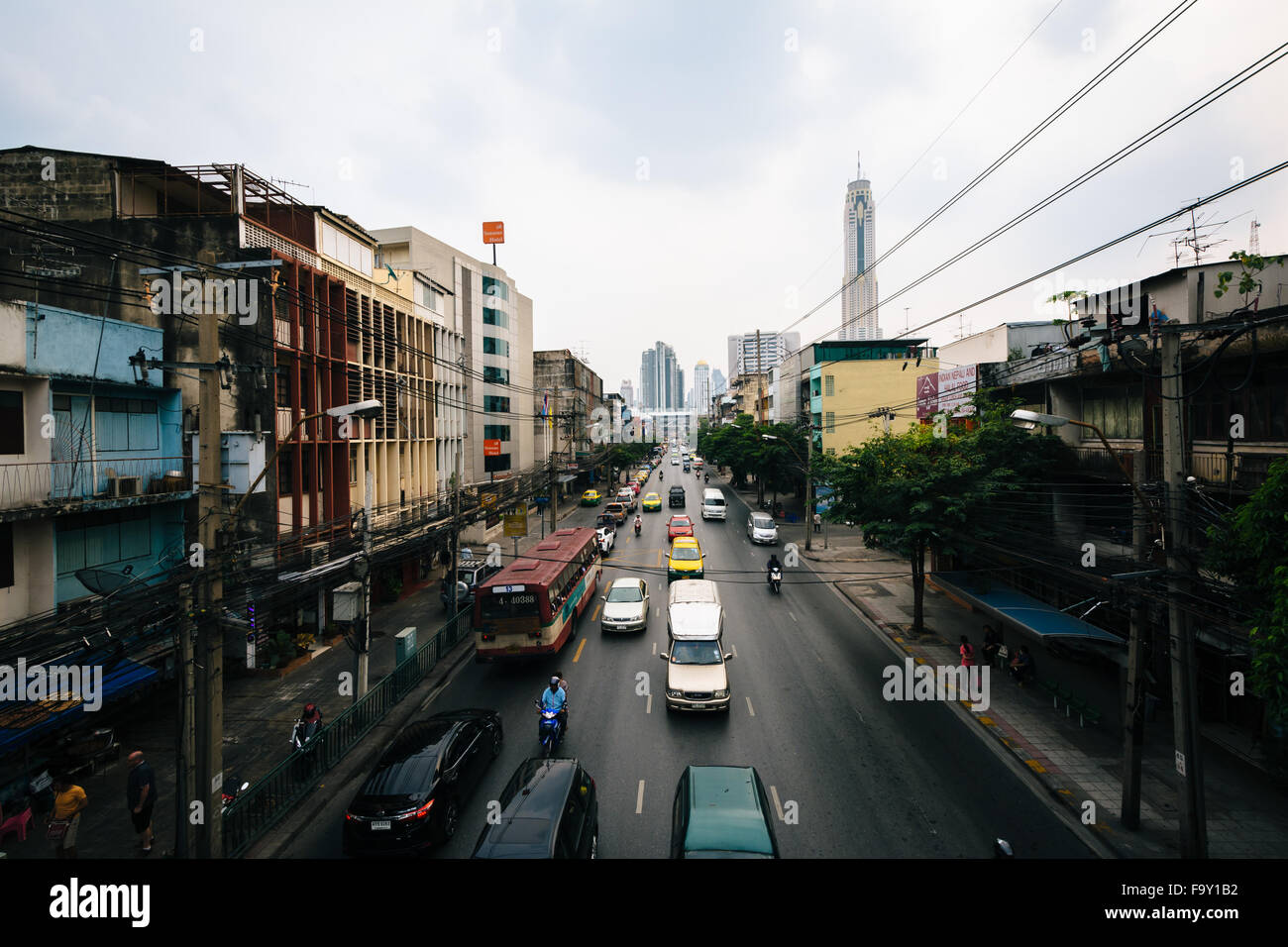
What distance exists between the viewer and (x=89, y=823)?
1200 cm

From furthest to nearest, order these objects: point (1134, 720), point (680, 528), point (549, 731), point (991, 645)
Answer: point (680, 528)
point (991, 645)
point (549, 731)
point (1134, 720)

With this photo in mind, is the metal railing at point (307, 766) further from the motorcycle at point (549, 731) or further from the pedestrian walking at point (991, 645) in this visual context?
the pedestrian walking at point (991, 645)

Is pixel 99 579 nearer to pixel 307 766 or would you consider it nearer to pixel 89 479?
pixel 89 479

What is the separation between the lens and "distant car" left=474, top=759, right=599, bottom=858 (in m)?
8.84

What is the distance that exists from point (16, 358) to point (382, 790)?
487 inches

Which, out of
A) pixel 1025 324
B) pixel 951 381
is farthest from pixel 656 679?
pixel 1025 324

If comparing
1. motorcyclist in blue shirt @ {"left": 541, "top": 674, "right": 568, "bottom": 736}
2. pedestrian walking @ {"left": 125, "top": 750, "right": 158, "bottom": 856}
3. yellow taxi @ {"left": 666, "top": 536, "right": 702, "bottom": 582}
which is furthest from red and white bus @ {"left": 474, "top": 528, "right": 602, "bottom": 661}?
yellow taxi @ {"left": 666, "top": 536, "right": 702, "bottom": 582}

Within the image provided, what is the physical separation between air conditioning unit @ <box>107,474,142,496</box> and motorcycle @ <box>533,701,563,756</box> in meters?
12.0

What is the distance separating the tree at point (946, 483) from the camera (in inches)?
810

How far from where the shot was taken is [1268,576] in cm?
860

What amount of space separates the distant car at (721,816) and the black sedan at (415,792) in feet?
13.8

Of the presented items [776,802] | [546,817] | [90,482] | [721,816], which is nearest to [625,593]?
[776,802]

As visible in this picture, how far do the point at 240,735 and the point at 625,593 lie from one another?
43.5 ft

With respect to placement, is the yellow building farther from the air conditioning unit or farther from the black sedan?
the air conditioning unit
